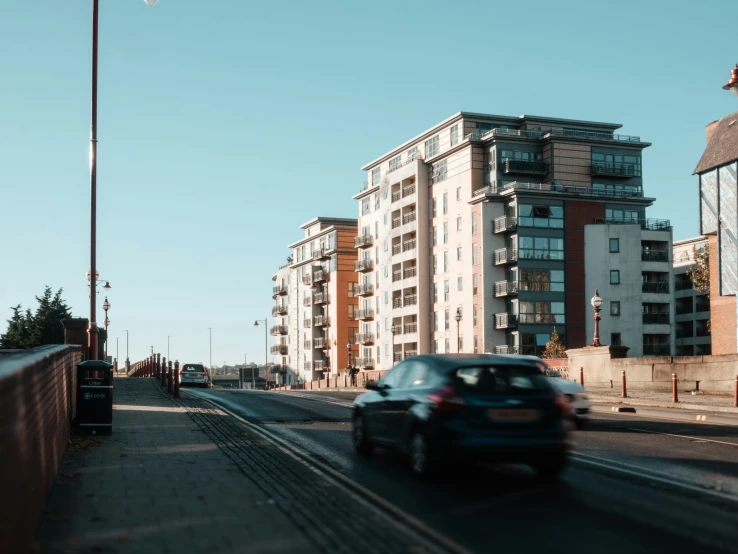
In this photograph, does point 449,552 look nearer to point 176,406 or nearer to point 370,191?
point 176,406

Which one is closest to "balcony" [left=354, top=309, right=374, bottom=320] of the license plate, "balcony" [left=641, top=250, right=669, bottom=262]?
"balcony" [left=641, top=250, right=669, bottom=262]

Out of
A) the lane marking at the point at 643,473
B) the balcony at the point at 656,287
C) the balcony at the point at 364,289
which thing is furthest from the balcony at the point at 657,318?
the lane marking at the point at 643,473

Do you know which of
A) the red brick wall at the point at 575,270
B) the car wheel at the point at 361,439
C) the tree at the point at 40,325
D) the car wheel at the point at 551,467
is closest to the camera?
the car wheel at the point at 551,467

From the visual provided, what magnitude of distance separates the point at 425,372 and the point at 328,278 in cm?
10083

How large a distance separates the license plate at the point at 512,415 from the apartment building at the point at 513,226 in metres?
64.3

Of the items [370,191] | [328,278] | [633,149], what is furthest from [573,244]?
[328,278]

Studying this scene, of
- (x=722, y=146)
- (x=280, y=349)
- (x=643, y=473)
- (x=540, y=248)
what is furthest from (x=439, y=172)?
(x=643, y=473)

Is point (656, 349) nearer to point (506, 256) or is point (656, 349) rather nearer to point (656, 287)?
point (656, 287)

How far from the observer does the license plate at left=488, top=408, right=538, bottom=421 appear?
33.7 ft

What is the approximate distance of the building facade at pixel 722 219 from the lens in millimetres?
40000

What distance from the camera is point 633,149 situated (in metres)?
82.4

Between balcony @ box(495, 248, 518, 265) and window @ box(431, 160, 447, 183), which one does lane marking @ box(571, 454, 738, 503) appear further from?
window @ box(431, 160, 447, 183)

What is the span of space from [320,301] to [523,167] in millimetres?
42675

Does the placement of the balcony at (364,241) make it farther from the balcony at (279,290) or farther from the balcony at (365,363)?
the balcony at (279,290)
